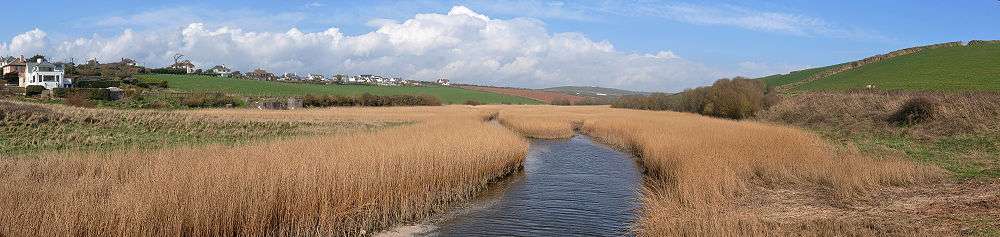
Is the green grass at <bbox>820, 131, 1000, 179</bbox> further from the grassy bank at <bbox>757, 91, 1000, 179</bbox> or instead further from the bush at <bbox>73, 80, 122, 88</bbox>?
the bush at <bbox>73, 80, 122, 88</bbox>

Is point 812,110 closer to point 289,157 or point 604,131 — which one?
point 604,131

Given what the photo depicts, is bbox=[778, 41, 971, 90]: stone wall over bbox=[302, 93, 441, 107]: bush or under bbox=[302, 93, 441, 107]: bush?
over

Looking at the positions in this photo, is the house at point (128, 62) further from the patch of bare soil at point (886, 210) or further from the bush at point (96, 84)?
the patch of bare soil at point (886, 210)

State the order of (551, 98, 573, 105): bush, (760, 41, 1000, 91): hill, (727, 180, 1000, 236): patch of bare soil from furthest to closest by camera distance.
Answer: (551, 98, 573, 105): bush < (760, 41, 1000, 91): hill < (727, 180, 1000, 236): patch of bare soil

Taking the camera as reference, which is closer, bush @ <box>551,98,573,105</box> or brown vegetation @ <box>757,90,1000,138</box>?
brown vegetation @ <box>757,90,1000,138</box>

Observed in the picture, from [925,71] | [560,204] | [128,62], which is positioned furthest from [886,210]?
[128,62]

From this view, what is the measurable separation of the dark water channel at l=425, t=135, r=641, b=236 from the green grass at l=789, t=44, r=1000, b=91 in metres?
26.5

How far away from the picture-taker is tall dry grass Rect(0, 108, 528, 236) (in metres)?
7.41

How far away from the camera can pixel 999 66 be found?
46.5 meters

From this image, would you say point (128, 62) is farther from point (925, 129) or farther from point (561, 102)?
point (925, 129)

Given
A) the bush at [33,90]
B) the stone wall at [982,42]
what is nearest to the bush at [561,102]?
the stone wall at [982,42]

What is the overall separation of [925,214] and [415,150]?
31.3 ft

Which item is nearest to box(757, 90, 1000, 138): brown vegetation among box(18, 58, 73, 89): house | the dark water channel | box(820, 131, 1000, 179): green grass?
box(820, 131, 1000, 179): green grass

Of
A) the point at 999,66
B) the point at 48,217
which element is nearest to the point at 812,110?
the point at 999,66
